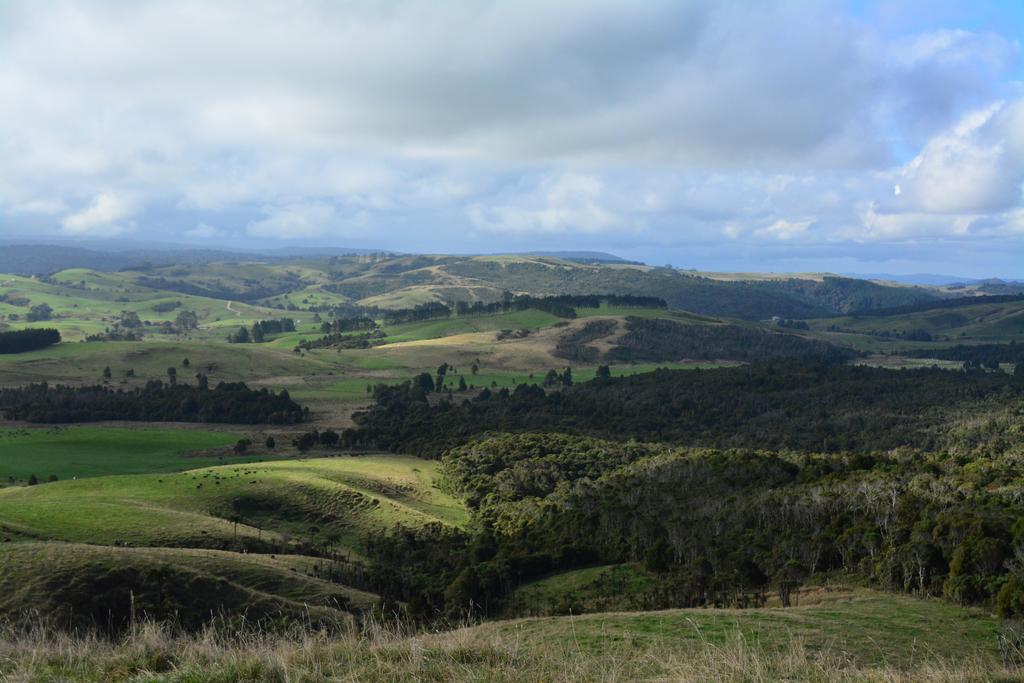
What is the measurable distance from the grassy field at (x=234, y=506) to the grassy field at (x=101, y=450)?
60.3ft

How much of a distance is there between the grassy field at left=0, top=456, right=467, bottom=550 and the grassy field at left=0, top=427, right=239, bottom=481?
18.4 metres

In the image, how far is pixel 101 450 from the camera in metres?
117

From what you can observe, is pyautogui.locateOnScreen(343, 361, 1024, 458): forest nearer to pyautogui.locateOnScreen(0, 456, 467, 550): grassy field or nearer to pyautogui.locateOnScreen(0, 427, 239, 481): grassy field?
pyautogui.locateOnScreen(0, 427, 239, 481): grassy field

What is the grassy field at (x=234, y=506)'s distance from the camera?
6022cm

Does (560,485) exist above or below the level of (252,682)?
below

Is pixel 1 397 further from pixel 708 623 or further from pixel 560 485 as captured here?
pixel 708 623

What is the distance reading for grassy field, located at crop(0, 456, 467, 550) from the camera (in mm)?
60219

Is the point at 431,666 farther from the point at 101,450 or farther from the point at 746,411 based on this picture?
the point at 746,411

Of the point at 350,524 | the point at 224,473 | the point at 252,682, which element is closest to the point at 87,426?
the point at 224,473

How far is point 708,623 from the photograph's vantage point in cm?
2772

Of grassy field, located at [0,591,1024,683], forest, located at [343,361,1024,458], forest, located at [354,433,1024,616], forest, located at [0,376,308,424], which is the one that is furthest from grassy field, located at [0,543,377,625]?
forest, located at [0,376,308,424]

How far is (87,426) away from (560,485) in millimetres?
95803

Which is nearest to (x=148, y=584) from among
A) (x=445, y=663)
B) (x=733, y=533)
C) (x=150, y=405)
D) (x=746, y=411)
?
(x=445, y=663)

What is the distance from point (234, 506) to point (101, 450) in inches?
1991
